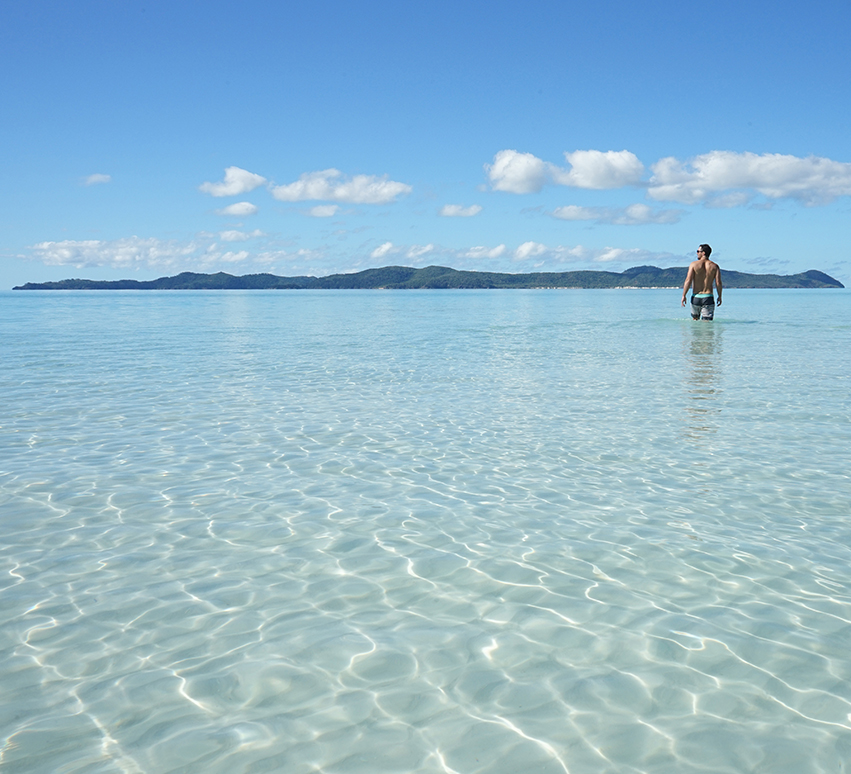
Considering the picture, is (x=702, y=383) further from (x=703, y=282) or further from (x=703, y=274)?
(x=703, y=282)

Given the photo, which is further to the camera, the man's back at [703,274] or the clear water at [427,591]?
the man's back at [703,274]

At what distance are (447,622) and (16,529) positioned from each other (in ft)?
12.6

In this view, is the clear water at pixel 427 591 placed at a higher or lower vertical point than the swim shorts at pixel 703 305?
lower

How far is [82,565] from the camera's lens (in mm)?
5266

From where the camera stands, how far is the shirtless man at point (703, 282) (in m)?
24.6

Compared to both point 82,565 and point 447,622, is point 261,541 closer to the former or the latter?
point 82,565

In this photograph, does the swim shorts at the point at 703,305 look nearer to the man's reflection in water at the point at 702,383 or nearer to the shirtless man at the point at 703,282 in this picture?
the shirtless man at the point at 703,282

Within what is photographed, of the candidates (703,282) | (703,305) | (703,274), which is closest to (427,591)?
(703,274)

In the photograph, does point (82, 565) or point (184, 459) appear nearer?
point (82, 565)

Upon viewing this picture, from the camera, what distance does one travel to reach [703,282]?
2630cm

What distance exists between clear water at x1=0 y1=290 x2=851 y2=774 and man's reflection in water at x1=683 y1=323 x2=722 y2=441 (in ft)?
0.43

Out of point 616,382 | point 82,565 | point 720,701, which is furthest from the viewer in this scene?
point 616,382

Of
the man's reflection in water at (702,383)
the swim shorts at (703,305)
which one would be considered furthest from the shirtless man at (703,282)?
the man's reflection in water at (702,383)

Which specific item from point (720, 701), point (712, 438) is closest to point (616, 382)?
point (712, 438)
